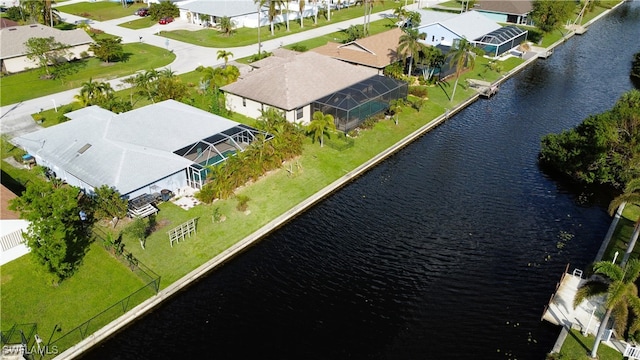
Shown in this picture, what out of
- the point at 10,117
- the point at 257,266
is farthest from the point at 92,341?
the point at 10,117

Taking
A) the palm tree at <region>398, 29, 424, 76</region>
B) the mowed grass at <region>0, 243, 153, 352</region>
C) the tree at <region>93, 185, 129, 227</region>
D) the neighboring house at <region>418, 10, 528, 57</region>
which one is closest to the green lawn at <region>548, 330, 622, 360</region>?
the mowed grass at <region>0, 243, 153, 352</region>

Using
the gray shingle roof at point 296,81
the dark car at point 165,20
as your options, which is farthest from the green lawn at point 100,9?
the gray shingle roof at point 296,81

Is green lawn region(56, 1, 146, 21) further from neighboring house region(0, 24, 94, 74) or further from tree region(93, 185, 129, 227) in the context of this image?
tree region(93, 185, 129, 227)

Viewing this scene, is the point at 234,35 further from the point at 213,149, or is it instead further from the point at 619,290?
the point at 619,290

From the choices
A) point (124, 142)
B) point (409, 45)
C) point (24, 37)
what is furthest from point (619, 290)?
point (24, 37)

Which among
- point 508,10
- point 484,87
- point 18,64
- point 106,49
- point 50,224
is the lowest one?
point 484,87

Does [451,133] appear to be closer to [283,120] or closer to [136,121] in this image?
[283,120]
